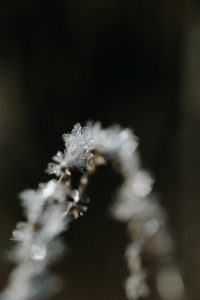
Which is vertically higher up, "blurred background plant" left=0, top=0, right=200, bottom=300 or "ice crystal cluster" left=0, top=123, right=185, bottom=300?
"blurred background plant" left=0, top=0, right=200, bottom=300

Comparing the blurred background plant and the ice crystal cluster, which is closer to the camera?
the ice crystal cluster

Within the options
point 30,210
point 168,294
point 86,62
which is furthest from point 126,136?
point 86,62

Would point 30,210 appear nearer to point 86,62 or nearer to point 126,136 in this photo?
point 126,136

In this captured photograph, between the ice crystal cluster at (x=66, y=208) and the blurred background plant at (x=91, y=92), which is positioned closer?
the ice crystal cluster at (x=66, y=208)

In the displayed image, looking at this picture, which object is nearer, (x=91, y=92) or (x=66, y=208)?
(x=66, y=208)

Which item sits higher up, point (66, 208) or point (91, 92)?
point (91, 92)
